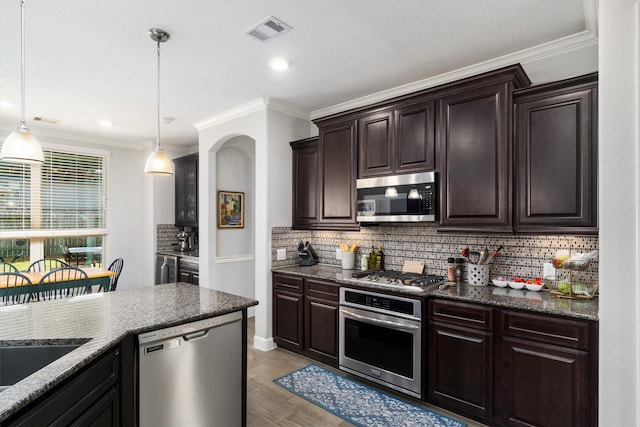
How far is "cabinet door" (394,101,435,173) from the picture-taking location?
2.95 meters

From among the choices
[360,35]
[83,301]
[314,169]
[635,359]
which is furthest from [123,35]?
[635,359]

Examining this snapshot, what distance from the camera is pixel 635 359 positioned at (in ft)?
5.40

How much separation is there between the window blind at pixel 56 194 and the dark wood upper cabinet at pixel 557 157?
593 centimetres

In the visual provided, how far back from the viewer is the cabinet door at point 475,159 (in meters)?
2.57

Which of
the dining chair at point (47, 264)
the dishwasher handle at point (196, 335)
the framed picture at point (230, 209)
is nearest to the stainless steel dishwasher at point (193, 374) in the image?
the dishwasher handle at point (196, 335)

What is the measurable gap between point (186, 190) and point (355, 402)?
4336 mm

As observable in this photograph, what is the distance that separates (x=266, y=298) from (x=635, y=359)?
311cm

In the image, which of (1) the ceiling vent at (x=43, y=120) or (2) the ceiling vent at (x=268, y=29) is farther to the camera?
(1) the ceiling vent at (x=43, y=120)

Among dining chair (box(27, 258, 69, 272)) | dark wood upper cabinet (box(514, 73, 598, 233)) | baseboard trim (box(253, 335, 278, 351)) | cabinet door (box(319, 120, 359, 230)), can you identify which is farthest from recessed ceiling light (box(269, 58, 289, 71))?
dining chair (box(27, 258, 69, 272))

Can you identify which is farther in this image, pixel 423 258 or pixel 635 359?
pixel 423 258

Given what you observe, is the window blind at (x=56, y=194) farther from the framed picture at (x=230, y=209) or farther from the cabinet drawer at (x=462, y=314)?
the cabinet drawer at (x=462, y=314)

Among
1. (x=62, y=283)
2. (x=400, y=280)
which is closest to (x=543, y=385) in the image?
(x=400, y=280)

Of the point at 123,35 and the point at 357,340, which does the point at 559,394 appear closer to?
the point at 357,340

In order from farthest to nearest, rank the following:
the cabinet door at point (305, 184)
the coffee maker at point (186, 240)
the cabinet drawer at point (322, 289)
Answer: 1. the coffee maker at point (186, 240)
2. the cabinet door at point (305, 184)
3. the cabinet drawer at point (322, 289)
